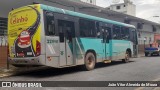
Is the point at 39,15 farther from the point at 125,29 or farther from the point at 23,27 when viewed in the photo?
the point at 125,29

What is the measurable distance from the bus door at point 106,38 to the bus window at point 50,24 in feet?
16.0

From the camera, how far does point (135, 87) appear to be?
9.38 m

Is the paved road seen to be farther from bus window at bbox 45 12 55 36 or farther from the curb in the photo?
bus window at bbox 45 12 55 36

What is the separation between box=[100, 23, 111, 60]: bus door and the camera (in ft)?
54.3

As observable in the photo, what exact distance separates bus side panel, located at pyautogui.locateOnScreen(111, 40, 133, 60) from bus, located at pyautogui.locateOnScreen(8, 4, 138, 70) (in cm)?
192

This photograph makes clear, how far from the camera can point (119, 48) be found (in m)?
18.7

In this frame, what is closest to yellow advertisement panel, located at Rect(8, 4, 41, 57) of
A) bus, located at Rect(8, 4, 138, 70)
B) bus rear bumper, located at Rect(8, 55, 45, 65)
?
bus, located at Rect(8, 4, 138, 70)

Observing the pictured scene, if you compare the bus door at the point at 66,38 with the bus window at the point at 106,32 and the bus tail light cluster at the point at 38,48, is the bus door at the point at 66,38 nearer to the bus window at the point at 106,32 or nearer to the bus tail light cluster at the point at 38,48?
the bus tail light cluster at the point at 38,48

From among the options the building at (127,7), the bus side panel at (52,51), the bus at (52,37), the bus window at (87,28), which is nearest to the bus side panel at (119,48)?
the bus at (52,37)

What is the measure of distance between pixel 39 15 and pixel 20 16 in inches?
48.6

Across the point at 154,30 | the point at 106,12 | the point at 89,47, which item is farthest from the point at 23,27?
the point at 154,30

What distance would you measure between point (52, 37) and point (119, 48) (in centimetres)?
779

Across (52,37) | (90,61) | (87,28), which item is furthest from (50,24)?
(90,61)

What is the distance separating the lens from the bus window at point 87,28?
47.0ft
